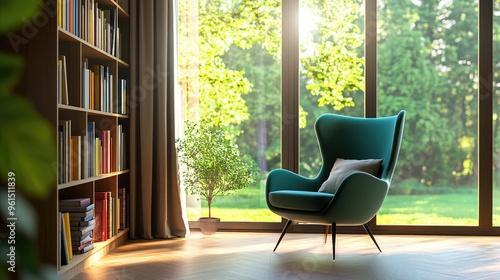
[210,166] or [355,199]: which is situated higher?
[210,166]

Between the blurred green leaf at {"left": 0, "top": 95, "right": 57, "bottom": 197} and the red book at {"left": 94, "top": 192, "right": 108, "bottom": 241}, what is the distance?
13.9 ft

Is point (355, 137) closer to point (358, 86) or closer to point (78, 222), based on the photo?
point (358, 86)

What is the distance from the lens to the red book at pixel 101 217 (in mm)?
4289

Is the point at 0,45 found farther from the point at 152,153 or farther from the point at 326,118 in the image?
the point at 326,118

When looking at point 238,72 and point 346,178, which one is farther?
point 238,72

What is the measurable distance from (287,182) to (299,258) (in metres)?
0.69

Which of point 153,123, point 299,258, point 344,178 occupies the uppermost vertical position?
point 153,123

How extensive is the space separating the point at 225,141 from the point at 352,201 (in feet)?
4.53

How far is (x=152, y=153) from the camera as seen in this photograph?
5.00 meters

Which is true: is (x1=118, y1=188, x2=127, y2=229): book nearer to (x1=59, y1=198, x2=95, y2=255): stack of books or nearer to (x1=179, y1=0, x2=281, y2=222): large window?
(x1=179, y1=0, x2=281, y2=222): large window

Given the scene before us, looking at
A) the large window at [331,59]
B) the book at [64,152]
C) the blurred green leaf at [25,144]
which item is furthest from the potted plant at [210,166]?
the blurred green leaf at [25,144]

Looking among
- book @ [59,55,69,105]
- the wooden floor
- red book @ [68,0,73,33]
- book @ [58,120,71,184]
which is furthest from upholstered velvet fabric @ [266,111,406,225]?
red book @ [68,0,73,33]

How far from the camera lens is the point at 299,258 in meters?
4.15

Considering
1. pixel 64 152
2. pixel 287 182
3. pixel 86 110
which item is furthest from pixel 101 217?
pixel 287 182
